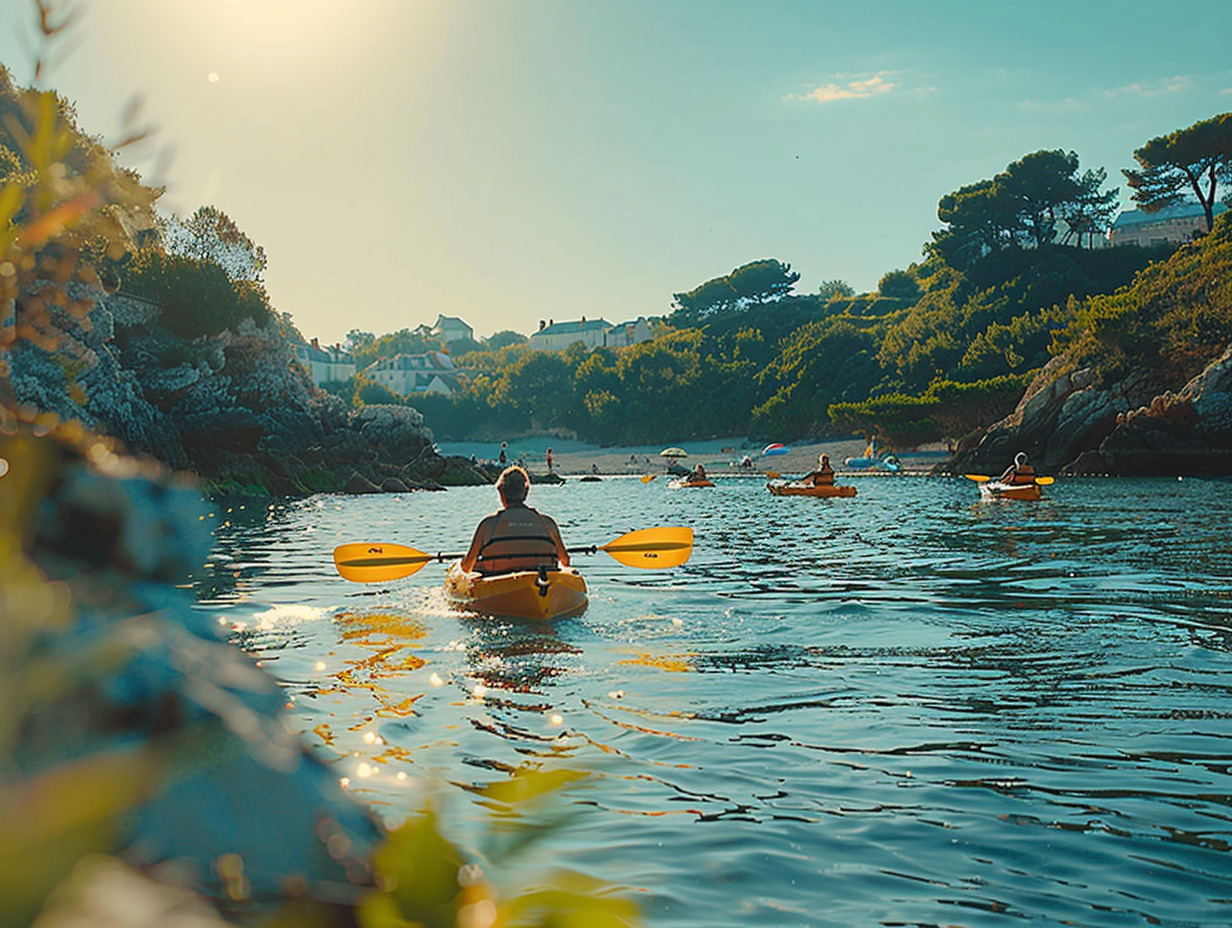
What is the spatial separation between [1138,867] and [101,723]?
4589 millimetres

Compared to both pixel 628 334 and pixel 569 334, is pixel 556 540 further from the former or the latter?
pixel 569 334

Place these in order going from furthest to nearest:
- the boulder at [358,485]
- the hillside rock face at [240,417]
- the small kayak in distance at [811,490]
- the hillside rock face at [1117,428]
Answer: the boulder at [358,485]
the hillside rock face at [1117,428]
the hillside rock face at [240,417]
the small kayak in distance at [811,490]

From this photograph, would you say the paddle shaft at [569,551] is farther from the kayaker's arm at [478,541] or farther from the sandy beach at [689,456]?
the sandy beach at [689,456]

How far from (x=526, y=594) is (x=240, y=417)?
37479mm

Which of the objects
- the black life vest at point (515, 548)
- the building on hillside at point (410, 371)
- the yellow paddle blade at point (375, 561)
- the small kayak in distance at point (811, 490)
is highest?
the building on hillside at point (410, 371)

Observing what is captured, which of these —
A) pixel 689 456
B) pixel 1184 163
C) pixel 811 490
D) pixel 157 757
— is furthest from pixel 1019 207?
pixel 157 757

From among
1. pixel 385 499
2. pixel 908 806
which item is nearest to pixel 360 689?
pixel 908 806

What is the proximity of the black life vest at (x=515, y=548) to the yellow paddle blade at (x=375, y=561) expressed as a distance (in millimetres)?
1359

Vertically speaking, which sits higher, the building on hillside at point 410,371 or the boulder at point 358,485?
the building on hillside at point 410,371

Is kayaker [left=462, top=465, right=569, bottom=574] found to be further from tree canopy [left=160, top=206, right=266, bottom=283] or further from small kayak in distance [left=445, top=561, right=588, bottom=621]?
tree canopy [left=160, top=206, right=266, bottom=283]

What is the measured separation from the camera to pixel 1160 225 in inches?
3364

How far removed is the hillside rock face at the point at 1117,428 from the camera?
41.0 m

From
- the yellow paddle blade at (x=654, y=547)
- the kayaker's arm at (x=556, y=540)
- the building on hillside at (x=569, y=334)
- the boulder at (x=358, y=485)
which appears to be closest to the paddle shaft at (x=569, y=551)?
the yellow paddle blade at (x=654, y=547)

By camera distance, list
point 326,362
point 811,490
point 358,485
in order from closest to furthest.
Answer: point 811,490
point 358,485
point 326,362
